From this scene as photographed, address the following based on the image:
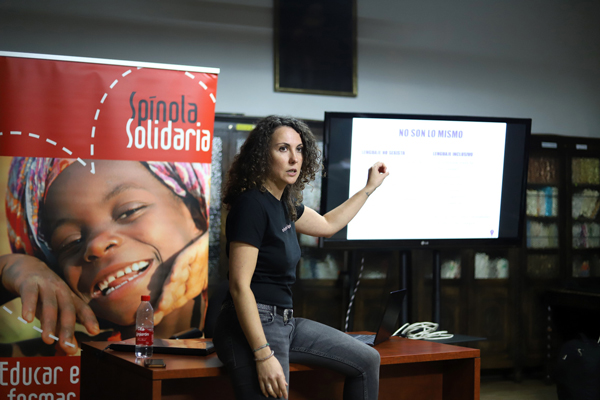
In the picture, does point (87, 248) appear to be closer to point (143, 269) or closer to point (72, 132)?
point (143, 269)

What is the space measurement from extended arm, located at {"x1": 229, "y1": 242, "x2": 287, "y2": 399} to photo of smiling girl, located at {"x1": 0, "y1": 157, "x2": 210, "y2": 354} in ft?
5.32

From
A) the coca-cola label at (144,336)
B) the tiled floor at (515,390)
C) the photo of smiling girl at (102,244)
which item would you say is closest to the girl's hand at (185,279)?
the photo of smiling girl at (102,244)

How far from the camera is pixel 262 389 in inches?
Answer: 68.0

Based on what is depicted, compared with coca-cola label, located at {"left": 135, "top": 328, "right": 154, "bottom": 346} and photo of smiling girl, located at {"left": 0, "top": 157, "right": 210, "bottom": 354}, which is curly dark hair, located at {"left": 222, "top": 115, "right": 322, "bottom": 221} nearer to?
coca-cola label, located at {"left": 135, "top": 328, "right": 154, "bottom": 346}

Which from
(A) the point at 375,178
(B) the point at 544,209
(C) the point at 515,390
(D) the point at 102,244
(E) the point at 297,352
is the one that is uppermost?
(A) the point at 375,178

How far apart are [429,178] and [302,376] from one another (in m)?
1.83

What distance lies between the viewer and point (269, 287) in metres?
1.85

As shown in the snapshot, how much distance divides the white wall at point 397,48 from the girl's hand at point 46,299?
178cm

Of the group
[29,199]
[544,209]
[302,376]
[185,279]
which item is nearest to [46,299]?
[29,199]

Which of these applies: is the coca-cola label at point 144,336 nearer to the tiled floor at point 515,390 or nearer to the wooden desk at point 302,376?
the wooden desk at point 302,376

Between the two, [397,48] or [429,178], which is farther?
[397,48]

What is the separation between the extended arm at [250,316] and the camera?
172 cm

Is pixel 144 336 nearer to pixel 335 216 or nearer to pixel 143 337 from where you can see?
pixel 143 337

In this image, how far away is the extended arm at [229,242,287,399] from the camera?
1724 mm
